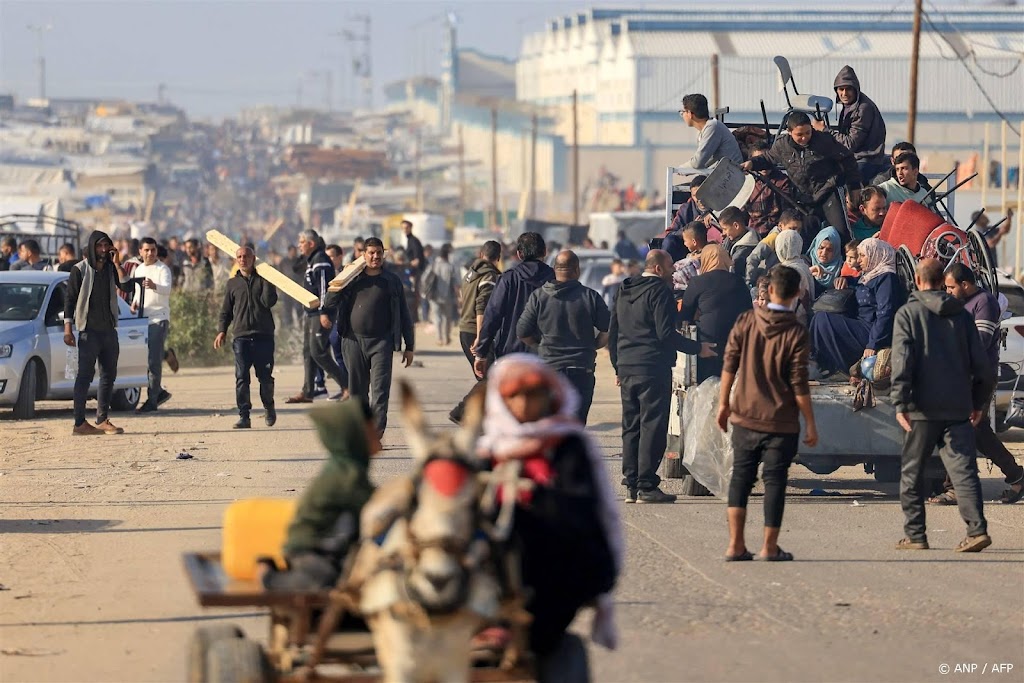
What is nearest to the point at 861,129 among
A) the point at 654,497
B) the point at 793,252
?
the point at 793,252

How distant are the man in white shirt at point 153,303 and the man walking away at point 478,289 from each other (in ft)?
15.7

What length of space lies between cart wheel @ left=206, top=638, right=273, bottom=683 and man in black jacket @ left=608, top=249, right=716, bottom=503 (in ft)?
21.5

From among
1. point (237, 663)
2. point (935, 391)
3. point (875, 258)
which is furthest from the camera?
point (875, 258)

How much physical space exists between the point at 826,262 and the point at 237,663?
8550 mm

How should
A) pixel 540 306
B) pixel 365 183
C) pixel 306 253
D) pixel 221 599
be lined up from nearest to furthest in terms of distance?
pixel 221 599, pixel 540 306, pixel 306 253, pixel 365 183

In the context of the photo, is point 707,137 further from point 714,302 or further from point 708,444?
point 708,444

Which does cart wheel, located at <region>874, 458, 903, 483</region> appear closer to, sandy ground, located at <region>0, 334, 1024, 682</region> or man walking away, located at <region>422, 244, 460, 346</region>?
sandy ground, located at <region>0, 334, 1024, 682</region>

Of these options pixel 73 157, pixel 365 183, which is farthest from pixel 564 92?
pixel 73 157

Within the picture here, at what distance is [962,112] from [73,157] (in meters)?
74.7

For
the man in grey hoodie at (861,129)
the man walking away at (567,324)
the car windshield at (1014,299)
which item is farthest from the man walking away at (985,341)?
the car windshield at (1014,299)

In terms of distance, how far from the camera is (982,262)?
13734mm

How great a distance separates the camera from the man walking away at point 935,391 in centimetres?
1055

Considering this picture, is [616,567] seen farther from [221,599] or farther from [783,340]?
[783,340]

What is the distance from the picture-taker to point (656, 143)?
332 ft
